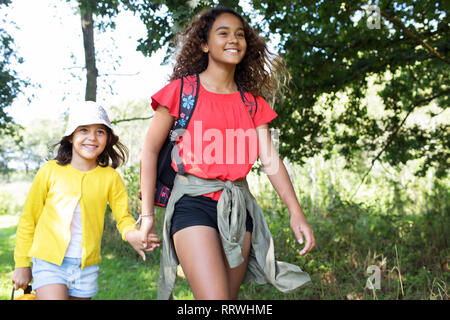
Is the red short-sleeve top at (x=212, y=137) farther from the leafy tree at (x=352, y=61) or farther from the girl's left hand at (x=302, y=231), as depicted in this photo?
the leafy tree at (x=352, y=61)

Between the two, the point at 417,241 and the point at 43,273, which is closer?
the point at 43,273

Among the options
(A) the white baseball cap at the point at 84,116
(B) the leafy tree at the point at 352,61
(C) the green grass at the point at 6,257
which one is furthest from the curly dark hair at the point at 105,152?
(C) the green grass at the point at 6,257

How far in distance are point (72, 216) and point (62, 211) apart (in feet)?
0.20

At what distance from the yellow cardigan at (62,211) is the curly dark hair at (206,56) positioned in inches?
30.8

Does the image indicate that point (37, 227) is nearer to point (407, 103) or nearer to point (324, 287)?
point (324, 287)

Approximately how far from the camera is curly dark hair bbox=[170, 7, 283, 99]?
2484 mm

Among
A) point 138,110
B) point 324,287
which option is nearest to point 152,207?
point 324,287

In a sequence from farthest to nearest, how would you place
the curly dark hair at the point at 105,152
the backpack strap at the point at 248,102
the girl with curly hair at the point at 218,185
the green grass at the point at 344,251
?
the green grass at the point at 344,251, the curly dark hair at the point at 105,152, the backpack strap at the point at 248,102, the girl with curly hair at the point at 218,185

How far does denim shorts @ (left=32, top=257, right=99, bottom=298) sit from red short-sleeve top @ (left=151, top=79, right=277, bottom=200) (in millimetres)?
779

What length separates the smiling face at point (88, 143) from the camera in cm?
240

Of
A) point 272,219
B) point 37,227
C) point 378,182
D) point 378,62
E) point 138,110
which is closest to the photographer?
point 37,227

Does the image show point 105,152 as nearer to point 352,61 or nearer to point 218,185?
point 218,185

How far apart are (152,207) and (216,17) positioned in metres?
1.14

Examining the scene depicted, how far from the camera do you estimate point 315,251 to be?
5.67 m
